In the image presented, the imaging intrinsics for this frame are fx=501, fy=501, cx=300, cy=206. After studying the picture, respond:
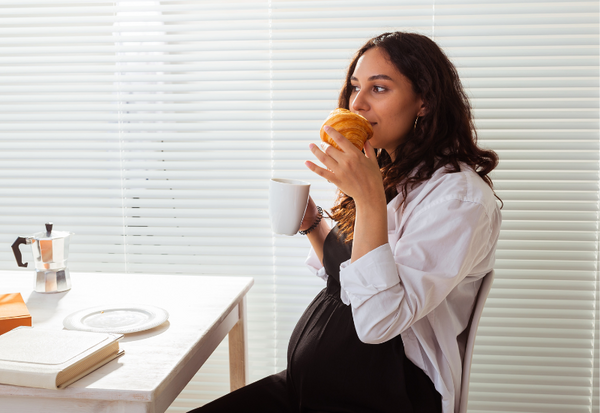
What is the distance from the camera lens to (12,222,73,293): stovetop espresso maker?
138 centimetres

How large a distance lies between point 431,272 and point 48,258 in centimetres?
103

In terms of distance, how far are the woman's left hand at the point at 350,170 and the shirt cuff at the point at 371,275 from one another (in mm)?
123

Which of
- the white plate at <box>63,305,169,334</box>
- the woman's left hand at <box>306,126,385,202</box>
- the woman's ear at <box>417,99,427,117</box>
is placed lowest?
the white plate at <box>63,305,169,334</box>

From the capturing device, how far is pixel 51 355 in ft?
2.99

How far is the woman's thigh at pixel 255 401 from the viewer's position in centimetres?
125

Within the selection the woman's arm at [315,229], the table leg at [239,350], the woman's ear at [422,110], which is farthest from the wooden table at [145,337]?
the woman's ear at [422,110]

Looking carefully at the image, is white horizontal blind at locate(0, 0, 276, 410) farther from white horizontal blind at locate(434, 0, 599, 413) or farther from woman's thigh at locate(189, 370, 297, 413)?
white horizontal blind at locate(434, 0, 599, 413)

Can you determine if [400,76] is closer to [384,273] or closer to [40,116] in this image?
[384,273]

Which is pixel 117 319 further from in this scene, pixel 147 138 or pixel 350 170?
pixel 147 138

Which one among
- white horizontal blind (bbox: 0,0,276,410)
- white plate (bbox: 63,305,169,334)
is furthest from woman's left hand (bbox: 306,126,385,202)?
white horizontal blind (bbox: 0,0,276,410)

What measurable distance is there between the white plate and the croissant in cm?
59

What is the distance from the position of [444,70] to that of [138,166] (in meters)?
1.17

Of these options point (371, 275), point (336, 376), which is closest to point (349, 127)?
point (371, 275)

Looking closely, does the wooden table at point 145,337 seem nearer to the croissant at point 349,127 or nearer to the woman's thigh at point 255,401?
the woman's thigh at point 255,401
